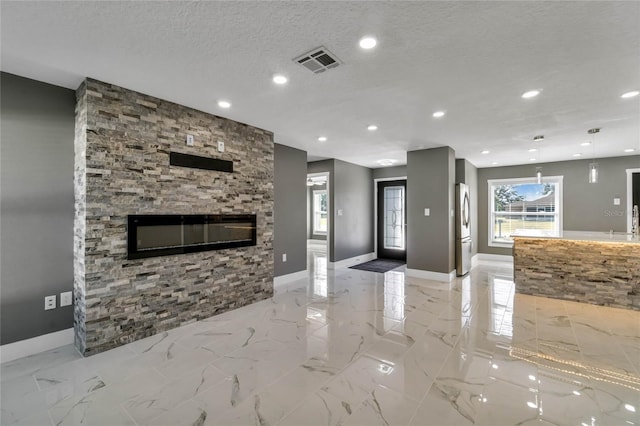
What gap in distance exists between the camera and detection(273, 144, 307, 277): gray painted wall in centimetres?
535

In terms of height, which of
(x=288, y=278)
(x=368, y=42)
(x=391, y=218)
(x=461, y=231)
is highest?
(x=368, y=42)

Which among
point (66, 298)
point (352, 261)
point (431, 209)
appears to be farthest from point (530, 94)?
point (66, 298)

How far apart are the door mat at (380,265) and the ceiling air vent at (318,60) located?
16.4ft

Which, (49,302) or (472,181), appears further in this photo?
(472,181)

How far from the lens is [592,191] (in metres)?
6.64

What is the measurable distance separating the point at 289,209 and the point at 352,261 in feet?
8.64

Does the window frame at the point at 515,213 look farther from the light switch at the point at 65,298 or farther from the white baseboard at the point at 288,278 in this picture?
the light switch at the point at 65,298

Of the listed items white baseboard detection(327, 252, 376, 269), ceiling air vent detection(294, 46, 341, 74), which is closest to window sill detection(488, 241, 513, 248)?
white baseboard detection(327, 252, 376, 269)

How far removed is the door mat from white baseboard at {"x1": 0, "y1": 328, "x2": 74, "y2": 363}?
5236 millimetres

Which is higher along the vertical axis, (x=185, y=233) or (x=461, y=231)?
(x=185, y=233)

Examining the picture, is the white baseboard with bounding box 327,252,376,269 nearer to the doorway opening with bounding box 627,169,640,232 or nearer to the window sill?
the window sill

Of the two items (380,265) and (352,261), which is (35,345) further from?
(380,265)

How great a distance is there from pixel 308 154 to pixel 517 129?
383cm

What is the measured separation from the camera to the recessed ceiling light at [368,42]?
2.13 meters
